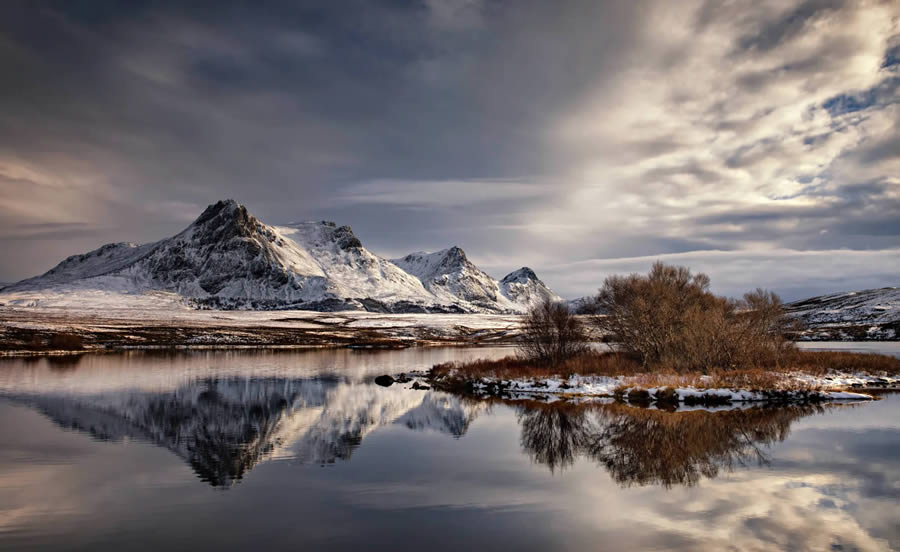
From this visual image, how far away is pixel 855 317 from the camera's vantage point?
13612 cm

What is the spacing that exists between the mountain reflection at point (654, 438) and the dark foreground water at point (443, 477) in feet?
0.41

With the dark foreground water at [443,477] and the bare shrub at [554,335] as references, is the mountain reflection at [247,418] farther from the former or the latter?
the bare shrub at [554,335]

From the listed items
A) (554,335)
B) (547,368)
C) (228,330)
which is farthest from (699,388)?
(228,330)

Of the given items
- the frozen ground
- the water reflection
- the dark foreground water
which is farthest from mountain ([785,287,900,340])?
the water reflection

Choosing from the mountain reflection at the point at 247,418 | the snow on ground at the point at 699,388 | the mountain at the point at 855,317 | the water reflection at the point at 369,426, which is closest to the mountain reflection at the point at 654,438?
the water reflection at the point at 369,426

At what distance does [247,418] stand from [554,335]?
30887mm

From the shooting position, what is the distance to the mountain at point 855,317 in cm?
11175

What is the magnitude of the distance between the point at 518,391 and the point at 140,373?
1353 inches

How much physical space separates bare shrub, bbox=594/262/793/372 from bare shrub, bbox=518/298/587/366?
14.2ft

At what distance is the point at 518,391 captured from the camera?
132ft

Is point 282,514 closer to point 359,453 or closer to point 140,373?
point 359,453

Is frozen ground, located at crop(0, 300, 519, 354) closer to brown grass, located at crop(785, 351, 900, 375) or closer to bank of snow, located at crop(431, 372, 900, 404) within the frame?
bank of snow, located at crop(431, 372, 900, 404)

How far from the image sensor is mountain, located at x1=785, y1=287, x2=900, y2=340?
367ft

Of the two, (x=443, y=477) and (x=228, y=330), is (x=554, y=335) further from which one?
(x=228, y=330)
